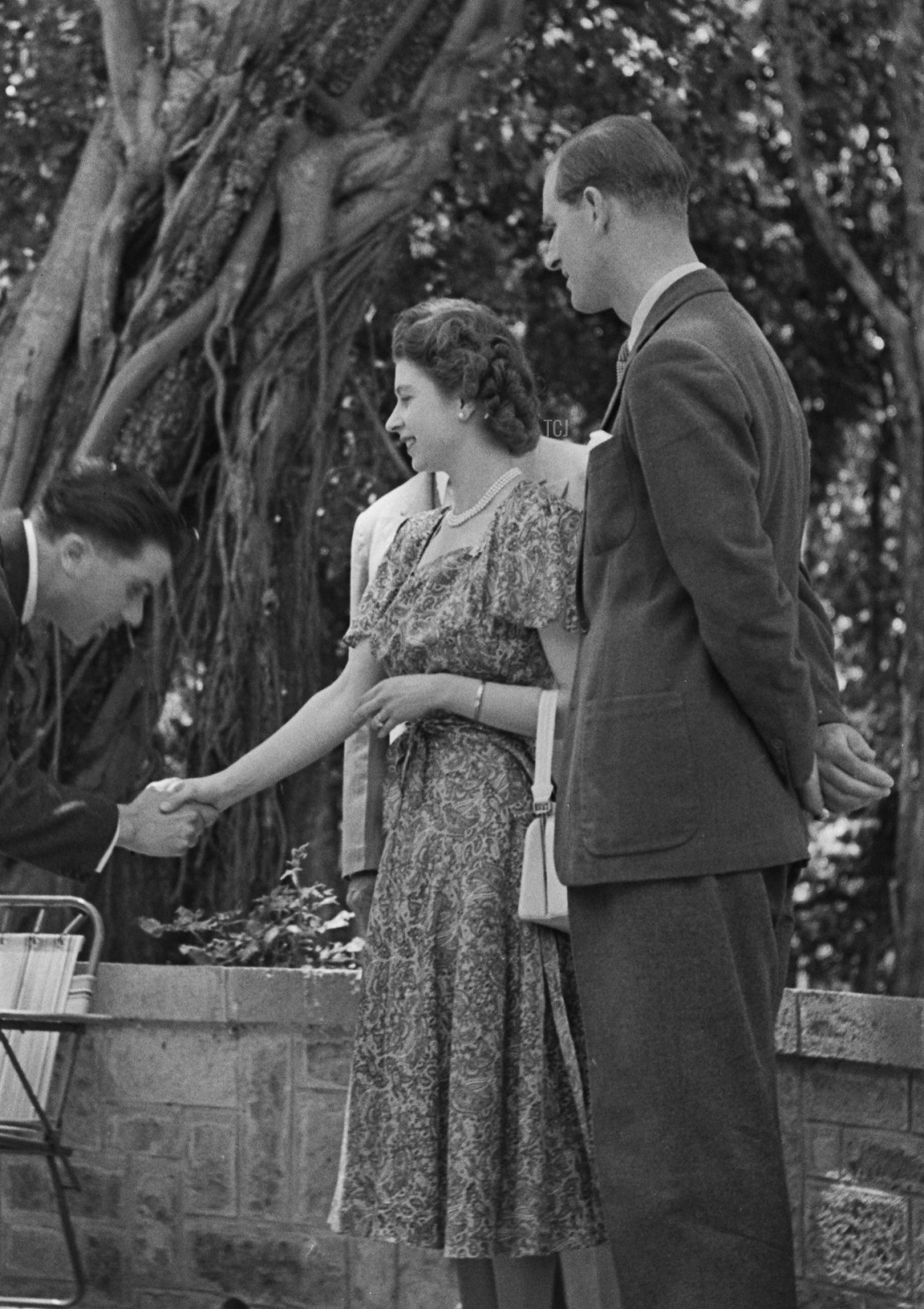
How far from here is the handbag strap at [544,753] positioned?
317 cm

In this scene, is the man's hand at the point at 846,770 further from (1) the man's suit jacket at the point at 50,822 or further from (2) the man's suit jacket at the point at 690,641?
(1) the man's suit jacket at the point at 50,822

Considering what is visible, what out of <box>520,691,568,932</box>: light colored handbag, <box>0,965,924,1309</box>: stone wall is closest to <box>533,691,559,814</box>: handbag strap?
<box>520,691,568,932</box>: light colored handbag

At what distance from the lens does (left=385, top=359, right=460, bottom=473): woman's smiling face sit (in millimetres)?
3461

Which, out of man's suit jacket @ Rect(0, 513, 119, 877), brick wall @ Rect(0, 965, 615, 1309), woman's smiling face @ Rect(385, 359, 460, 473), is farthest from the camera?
brick wall @ Rect(0, 965, 615, 1309)

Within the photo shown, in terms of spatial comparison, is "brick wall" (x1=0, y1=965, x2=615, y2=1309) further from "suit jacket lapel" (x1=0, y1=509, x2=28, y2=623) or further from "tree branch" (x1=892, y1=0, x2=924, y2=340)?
"tree branch" (x1=892, y1=0, x2=924, y2=340)

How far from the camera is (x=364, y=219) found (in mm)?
6359

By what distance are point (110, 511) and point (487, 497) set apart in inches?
24.4

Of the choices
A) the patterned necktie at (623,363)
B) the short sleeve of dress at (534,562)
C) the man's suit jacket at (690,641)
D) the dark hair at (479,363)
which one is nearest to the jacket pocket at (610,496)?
the man's suit jacket at (690,641)

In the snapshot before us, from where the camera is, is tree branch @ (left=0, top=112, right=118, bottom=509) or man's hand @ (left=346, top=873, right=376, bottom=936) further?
tree branch @ (left=0, top=112, right=118, bottom=509)

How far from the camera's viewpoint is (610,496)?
8.84 ft

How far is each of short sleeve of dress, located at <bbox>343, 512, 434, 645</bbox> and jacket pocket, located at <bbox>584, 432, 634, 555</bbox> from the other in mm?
789

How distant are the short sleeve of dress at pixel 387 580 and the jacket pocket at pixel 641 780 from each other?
904 millimetres

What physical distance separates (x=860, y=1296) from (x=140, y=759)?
334 centimetres

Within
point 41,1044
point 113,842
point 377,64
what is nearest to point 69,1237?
point 41,1044
